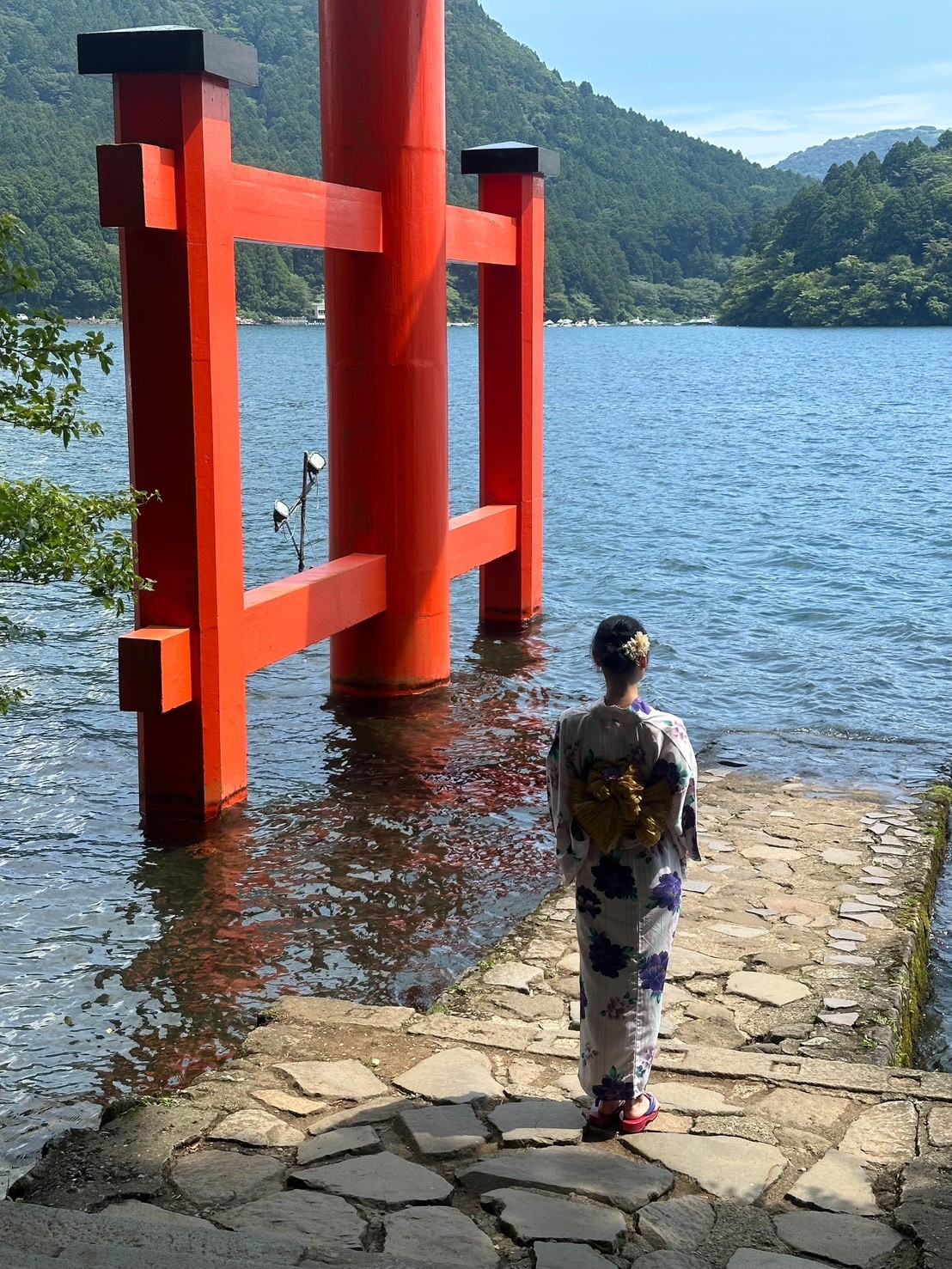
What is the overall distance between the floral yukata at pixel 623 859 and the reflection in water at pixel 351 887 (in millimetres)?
1918

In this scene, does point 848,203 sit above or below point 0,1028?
above

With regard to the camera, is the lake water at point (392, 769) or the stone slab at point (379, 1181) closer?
the stone slab at point (379, 1181)

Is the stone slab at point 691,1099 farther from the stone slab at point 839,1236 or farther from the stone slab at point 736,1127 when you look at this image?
the stone slab at point 839,1236

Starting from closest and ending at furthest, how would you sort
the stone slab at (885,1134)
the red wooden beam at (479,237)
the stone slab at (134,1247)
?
the stone slab at (134,1247) < the stone slab at (885,1134) < the red wooden beam at (479,237)

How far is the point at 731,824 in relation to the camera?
25.4ft

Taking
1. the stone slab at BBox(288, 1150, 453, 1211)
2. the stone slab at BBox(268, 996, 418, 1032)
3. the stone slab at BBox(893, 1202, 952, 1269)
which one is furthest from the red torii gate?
the stone slab at BBox(893, 1202, 952, 1269)

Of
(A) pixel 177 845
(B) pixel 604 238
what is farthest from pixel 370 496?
(B) pixel 604 238

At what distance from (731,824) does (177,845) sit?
118 inches

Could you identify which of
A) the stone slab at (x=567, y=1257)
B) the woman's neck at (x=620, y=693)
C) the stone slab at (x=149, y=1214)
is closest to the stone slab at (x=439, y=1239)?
the stone slab at (x=567, y=1257)

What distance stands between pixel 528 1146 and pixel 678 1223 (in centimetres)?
57

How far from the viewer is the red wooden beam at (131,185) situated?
693 cm

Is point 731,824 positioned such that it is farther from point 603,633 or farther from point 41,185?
point 41,185

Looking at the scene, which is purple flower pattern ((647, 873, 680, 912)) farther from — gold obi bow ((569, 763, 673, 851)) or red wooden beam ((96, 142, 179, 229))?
red wooden beam ((96, 142, 179, 229))

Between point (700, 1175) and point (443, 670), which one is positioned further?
point (443, 670)
